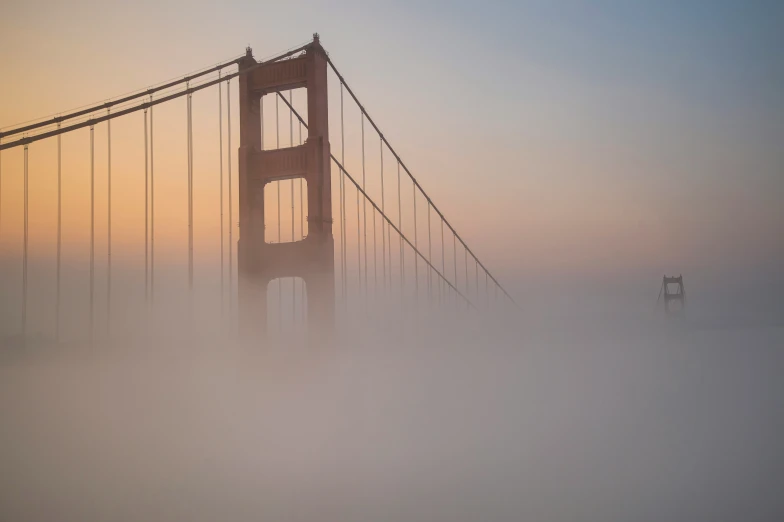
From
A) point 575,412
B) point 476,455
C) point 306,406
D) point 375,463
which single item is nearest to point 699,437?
point 575,412

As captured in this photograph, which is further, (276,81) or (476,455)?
(276,81)

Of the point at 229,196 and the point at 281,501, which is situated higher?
the point at 229,196

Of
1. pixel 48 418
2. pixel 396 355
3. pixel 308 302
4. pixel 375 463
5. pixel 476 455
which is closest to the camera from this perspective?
pixel 48 418

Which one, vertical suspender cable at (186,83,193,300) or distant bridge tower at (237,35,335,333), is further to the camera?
distant bridge tower at (237,35,335,333)

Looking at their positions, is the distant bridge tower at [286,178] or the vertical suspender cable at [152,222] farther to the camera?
the distant bridge tower at [286,178]

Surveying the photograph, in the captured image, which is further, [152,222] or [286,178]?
[286,178]

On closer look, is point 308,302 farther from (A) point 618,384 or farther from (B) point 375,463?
(A) point 618,384

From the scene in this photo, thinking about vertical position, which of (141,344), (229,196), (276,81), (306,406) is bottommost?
(306,406)

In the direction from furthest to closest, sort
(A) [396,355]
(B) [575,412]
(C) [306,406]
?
(A) [396,355], (B) [575,412], (C) [306,406]
